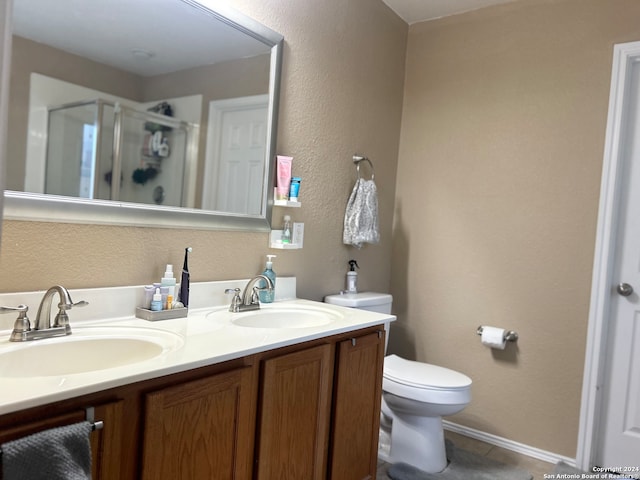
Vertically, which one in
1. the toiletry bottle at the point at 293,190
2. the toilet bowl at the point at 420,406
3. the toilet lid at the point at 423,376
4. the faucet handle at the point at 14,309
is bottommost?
the toilet bowl at the point at 420,406

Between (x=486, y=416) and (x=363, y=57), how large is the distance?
6.85 ft

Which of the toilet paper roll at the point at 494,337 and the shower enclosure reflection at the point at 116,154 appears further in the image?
the toilet paper roll at the point at 494,337

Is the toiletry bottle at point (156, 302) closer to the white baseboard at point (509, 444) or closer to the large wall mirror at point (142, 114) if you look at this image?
the large wall mirror at point (142, 114)

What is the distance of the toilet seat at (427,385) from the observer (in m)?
2.07

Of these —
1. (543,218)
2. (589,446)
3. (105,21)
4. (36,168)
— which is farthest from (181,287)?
(589,446)

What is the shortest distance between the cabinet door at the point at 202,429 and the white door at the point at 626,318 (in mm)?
1915

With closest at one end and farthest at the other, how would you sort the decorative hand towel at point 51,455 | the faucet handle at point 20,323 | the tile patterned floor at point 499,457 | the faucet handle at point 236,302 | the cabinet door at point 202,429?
the decorative hand towel at point 51,455 → the cabinet door at point 202,429 → the faucet handle at point 20,323 → the faucet handle at point 236,302 → the tile patterned floor at point 499,457

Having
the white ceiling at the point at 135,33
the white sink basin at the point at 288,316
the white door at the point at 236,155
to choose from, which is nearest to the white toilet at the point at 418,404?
the white sink basin at the point at 288,316

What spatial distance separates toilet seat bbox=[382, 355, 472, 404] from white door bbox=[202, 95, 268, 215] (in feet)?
3.25

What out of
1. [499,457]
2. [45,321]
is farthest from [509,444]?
[45,321]

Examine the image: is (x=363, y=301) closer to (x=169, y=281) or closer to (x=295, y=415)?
(x=295, y=415)

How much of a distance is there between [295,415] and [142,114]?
43.7 inches

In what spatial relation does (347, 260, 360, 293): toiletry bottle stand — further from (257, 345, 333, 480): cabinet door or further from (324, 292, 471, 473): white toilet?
(257, 345, 333, 480): cabinet door

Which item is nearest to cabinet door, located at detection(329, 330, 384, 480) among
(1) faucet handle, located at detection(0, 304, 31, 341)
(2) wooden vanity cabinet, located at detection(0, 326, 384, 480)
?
(2) wooden vanity cabinet, located at detection(0, 326, 384, 480)
